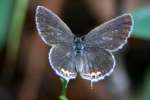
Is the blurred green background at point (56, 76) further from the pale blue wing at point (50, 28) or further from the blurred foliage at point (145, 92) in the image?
the pale blue wing at point (50, 28)

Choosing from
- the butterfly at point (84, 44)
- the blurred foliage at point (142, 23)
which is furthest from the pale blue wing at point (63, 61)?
the blurred foliage at point (142, 23)

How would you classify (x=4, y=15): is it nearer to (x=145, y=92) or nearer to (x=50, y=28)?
(x=145, y=92)

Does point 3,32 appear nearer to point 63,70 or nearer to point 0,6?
point 0,6

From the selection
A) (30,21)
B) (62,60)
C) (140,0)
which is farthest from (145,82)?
(62,60)

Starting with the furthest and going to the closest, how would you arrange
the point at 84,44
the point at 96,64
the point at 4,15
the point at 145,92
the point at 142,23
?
1. the point at 145,92
2. the point at 4,15
3. the point at 142,23
4. the point at 84,44
5. the point at 96,64

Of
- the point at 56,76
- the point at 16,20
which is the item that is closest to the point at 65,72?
the point at 16,20
